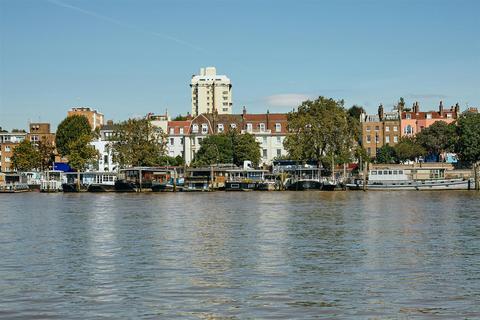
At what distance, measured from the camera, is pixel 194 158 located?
181 meters

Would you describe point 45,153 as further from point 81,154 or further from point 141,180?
point 141,180

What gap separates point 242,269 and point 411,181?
109539 mm

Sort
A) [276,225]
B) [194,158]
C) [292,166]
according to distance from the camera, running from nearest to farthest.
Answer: [276,225] < [292,166] < [194,158]

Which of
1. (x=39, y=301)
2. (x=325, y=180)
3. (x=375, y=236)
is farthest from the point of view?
(x=325, y=180)

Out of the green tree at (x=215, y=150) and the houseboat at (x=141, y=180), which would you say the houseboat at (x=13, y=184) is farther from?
the green tree at (x=215, y=150)

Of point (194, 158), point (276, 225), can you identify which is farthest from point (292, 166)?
point (276, 225)

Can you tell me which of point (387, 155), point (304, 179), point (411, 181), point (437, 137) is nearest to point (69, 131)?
point (304, 179)

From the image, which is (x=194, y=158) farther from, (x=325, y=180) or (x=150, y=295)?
(x=150, y=295)

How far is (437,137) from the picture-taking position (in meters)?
172

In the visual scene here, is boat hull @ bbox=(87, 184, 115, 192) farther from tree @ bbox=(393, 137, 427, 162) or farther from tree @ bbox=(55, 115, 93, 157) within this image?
tree @ bbox=(393, 137, 427, 162)

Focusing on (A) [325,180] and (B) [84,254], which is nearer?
(B) [84,254]

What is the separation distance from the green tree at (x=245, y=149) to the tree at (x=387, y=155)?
82.5ft

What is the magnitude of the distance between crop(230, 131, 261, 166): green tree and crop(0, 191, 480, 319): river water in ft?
348

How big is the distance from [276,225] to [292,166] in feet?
324
